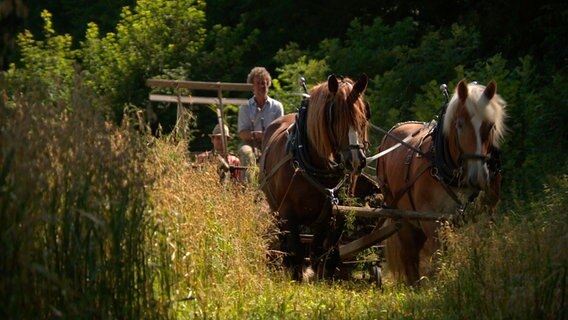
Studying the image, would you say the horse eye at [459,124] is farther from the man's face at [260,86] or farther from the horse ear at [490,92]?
the man's face at [260,86]

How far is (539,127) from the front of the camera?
1591 cm

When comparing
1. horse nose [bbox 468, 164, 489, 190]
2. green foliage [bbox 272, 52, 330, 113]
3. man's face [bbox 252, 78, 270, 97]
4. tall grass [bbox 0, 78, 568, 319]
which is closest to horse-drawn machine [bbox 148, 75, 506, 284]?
horse nose [bbox 468, 164, 489, 190]

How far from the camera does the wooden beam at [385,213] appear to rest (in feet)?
34.8

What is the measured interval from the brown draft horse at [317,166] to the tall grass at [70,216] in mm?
3541

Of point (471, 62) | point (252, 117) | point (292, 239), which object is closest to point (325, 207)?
point (292, 239)

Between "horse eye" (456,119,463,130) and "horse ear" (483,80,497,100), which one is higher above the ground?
"horse ear" (483,80,497,100)

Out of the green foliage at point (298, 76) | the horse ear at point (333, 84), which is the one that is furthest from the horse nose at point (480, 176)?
the green foliage at point (298, 76)

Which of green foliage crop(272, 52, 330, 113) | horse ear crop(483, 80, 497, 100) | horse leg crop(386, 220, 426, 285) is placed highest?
horse ear crop(483, 80, 497, 100)

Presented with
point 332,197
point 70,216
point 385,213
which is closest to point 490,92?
point 385,213

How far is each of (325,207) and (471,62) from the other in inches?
318

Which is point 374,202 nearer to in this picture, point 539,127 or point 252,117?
point 252,117

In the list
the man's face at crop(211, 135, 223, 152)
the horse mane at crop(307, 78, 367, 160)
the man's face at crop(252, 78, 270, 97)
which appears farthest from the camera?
the man's face at crop(211, 135, 223, 152)

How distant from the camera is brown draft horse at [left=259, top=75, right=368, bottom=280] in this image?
10.9 metres

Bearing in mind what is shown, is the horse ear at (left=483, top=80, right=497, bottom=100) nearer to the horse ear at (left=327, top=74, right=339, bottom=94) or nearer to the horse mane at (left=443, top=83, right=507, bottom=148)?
the horse mane at (left=443, top=83, right=507, bottom=148)
